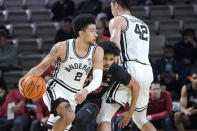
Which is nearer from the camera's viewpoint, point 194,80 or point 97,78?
point 97,78

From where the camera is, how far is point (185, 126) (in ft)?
29.1

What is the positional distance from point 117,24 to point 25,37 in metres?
6.25

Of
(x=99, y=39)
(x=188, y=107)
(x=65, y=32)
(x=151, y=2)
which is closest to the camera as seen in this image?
(x=99, y=39)

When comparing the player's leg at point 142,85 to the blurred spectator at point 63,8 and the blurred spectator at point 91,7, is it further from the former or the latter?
the blurred spectator at point 63,8

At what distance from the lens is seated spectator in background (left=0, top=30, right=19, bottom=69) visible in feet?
33.4

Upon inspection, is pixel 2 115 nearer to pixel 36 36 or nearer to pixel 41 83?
pixel 36 36

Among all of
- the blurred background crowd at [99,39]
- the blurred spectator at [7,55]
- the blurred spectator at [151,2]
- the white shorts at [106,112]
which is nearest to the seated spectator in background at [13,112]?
the blurred background crowd at [99,39]

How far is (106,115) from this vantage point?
5852 mm

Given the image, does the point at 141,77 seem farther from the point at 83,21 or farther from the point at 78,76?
the point at 83,21

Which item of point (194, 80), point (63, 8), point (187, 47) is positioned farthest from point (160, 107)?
point (63, 8)

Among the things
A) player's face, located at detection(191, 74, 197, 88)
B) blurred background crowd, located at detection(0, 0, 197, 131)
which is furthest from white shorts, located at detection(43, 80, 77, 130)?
player's face, located at detection(191, 74, 197, 88)

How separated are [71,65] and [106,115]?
79 centimetres

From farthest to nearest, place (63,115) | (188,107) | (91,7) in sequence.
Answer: (91,7)
(188,107)
(63,115)

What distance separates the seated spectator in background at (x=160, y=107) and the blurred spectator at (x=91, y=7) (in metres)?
3.27
